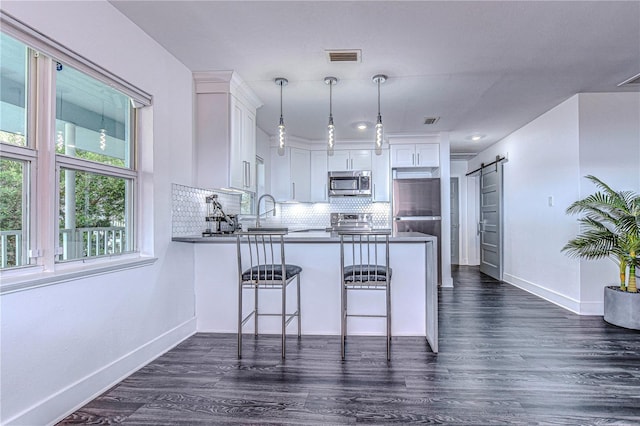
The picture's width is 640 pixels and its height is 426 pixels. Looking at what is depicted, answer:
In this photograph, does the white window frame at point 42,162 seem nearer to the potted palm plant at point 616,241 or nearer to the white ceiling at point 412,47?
the white ceiling at point 412,47

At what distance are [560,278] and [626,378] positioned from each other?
7.25 ft

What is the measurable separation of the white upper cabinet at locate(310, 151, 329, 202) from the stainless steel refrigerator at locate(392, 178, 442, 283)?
1.21 m

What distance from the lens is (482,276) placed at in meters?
6.45

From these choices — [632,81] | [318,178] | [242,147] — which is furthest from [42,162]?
[632,81]

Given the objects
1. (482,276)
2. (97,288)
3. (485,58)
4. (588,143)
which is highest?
(485,58)

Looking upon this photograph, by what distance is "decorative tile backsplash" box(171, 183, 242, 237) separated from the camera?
9.80 feet

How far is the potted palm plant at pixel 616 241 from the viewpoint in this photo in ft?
10.9

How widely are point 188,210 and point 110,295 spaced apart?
3.83 feet

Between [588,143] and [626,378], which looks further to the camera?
[588,143]

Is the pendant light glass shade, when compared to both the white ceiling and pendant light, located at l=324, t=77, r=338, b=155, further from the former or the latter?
Answer: pendant light, located at l=324, t=77, r=338, b=155

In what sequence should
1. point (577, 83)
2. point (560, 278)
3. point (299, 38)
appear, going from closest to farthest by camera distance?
point (299, 38) < point (577, 83) < point (560, 278)

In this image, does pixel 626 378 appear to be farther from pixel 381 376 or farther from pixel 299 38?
pixel 299 38

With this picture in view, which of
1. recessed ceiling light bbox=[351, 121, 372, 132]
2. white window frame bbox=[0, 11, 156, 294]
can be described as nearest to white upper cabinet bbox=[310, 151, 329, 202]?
recessed ceiling light bbox=[351, 121, 372, 132]

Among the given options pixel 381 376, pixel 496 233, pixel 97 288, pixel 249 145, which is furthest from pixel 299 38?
pixel 496 233
